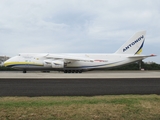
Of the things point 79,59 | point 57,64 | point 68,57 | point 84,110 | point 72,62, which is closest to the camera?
point 84,110

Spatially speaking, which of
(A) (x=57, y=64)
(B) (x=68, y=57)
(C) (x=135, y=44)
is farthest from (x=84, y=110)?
(C) (x=135, y=44)

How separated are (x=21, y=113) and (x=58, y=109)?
43.2 inches

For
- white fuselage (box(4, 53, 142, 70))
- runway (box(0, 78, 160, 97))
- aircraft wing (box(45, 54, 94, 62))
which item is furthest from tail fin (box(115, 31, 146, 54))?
runway (box(0, 78, 160, 97))

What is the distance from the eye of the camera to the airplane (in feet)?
121

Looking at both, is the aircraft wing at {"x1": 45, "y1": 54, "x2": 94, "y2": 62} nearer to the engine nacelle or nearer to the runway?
the engine nacelle

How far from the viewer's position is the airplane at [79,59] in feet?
121

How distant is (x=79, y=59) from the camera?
119ft

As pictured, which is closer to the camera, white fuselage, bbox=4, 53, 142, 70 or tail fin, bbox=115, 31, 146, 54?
white fuselage, bbox=4, 53, 142, 70

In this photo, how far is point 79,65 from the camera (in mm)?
38062

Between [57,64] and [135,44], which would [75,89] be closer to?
[57,64]

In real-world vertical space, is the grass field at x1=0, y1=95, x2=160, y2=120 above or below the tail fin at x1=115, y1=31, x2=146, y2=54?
below

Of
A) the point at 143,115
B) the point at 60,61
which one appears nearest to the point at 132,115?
the point at 143,115

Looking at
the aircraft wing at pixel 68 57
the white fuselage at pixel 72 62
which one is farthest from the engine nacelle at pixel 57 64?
the aircraft wing at pixel 68 57

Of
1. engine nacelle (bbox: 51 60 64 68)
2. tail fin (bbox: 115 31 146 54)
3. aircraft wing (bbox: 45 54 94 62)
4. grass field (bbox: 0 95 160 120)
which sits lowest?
grass field (bbox: 0 95 160 120)
